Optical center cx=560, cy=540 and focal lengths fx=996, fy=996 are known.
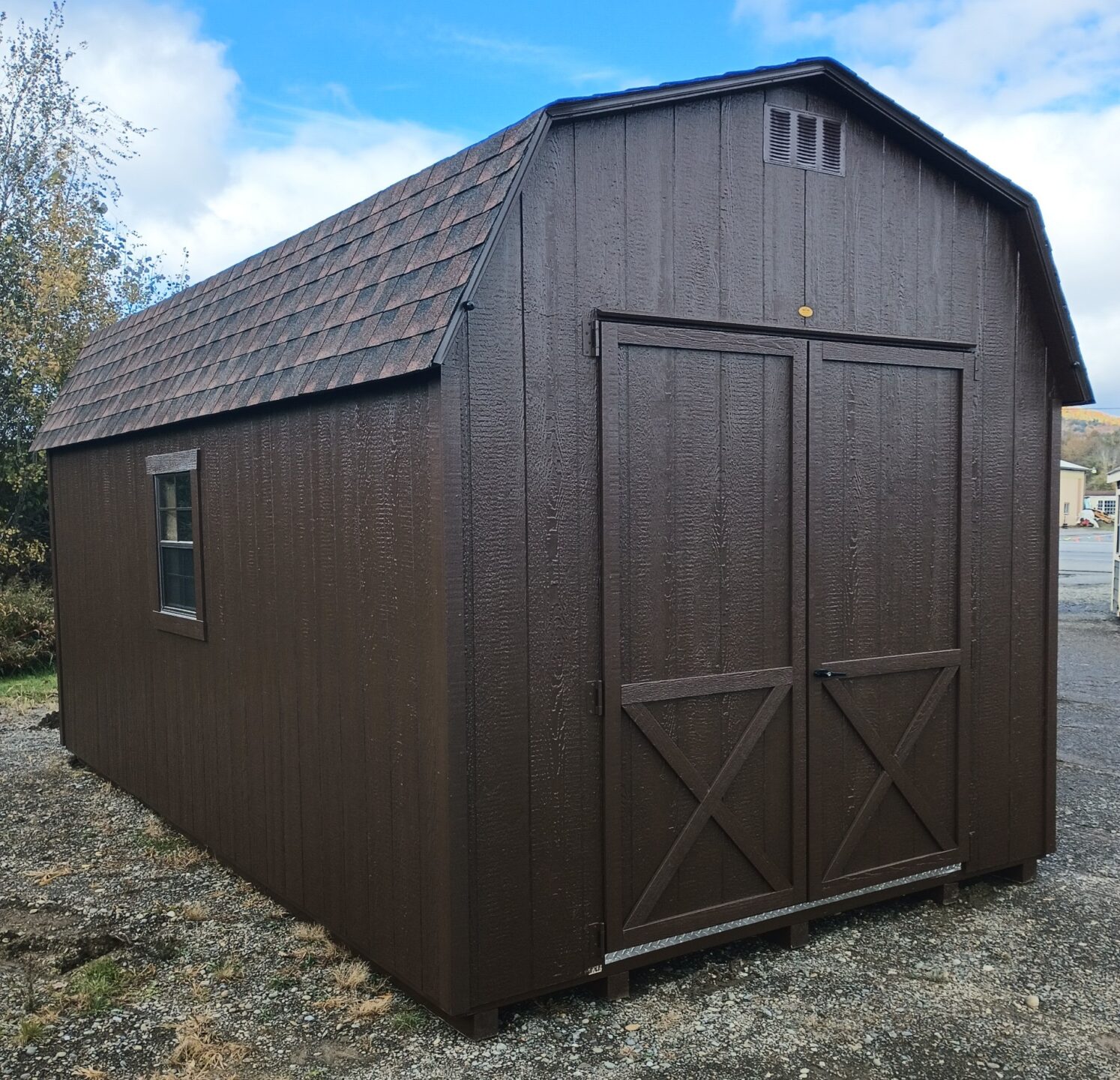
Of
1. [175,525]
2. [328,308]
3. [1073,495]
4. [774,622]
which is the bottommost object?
[1073,495]

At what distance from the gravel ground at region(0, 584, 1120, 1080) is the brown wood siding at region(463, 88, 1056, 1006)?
33 centimetres

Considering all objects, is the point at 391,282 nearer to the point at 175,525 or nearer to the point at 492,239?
the point at 492,239

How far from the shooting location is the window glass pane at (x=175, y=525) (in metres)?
5.47

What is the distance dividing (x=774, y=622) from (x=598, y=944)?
1.42m

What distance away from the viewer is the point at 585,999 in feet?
12.0

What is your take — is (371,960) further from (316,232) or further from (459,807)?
(316,232)

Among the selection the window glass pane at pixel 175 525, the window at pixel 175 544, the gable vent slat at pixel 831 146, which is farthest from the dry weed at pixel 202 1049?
the gable vent slat at pixel 831 146

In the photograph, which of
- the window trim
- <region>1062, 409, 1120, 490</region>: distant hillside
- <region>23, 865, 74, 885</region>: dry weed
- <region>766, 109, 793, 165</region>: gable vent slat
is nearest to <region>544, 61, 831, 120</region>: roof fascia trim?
<region>766, 109, 793, 165</region>: gable vent slat

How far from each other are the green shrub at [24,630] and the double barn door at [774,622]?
1044 centimetres

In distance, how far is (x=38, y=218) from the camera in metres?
14.2

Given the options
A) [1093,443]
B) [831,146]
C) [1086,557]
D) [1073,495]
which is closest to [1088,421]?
[1093,443]

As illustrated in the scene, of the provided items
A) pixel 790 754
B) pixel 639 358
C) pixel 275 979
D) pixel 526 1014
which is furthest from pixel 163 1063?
pixel 639 358

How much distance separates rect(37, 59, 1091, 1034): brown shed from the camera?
134 inches

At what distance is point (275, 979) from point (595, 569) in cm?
202
